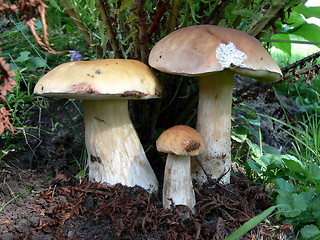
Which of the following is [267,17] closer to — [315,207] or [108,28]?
[108,28]

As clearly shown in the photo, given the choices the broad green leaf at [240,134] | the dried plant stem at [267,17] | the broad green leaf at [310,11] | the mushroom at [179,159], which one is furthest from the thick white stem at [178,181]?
the broad green leaf at [310,11]

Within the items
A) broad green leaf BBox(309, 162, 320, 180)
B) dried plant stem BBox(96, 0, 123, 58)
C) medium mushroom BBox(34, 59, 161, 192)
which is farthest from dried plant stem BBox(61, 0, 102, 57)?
broad green leaf BBox(309, 162, 320, 180)

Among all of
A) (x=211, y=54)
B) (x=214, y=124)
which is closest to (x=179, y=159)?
(x=214, y=124)

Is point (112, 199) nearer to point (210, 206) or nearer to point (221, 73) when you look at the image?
point (210, 206)

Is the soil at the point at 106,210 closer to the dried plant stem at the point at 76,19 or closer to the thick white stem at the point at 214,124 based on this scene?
the thick white stem at the point at 214,124

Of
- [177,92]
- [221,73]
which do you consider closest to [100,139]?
[177,92]

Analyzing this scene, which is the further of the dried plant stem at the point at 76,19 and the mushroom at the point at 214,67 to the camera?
the dried plant stem at the point at 76,19
